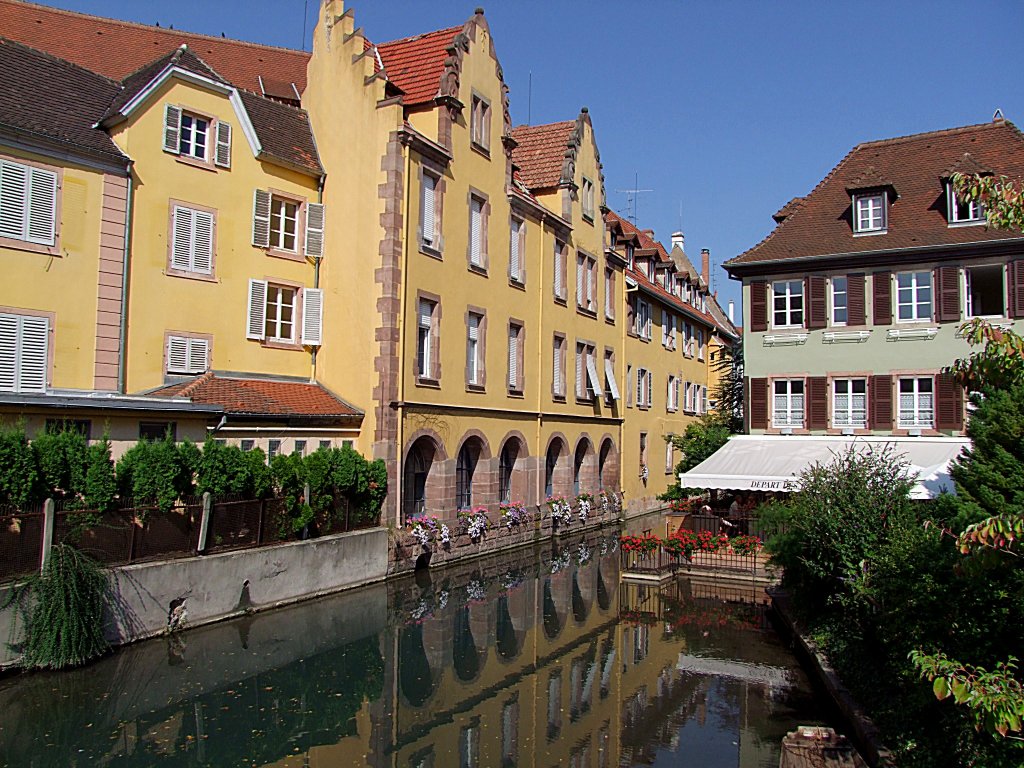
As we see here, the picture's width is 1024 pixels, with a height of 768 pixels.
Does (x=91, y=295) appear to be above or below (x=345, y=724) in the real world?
above

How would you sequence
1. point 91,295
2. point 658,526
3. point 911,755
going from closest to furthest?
1. point 911,755
2. point 91,295
3. point 658,526

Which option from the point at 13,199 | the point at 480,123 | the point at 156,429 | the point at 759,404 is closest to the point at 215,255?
the point at 13,199

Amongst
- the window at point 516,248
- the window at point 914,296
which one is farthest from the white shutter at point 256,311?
the window at point 914,296

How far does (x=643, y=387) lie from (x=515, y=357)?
13.0 m

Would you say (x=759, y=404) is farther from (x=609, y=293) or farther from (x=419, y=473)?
(x=609, y=293)

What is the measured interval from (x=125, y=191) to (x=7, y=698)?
11.0m

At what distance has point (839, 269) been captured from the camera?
26.5 meters

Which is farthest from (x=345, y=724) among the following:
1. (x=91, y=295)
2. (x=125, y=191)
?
(x=125, y=191)

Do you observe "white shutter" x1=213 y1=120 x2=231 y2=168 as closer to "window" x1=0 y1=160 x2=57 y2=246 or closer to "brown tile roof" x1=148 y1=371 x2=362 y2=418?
"window" x1=0 y1=160 x2=57 y2=246

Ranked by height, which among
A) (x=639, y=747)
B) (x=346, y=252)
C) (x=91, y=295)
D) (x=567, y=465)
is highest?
(x=346, y=252)

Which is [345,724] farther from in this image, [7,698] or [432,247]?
[432,247]

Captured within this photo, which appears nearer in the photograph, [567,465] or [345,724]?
[345,724]

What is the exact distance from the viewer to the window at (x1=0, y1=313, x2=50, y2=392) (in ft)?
56.4

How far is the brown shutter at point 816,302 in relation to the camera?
26.6m
